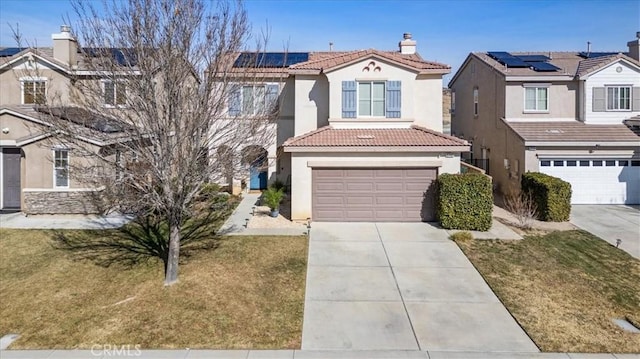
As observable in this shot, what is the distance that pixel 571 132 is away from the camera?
771 inches

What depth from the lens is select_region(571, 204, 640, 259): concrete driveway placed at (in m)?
13.9

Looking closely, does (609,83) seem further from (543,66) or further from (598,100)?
(543,66)

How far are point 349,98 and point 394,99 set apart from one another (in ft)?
6.41

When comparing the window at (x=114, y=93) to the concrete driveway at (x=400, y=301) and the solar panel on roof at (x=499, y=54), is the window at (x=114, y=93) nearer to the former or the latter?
the concrete driveway at (x=400, y=301)

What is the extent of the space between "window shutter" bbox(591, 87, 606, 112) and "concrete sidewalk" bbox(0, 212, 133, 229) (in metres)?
21.6

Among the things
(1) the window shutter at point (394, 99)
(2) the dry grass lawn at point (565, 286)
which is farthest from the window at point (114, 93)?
(1) the window shutter at point (394, 99)

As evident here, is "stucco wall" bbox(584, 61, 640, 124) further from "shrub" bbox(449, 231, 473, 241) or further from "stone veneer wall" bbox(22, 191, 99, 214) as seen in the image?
"stone veneer wall" bbox(22, 191, 99, 214)

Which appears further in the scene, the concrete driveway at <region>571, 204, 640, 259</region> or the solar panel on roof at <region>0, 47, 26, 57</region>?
the solar panel on roof at <region>0, 47, 26, 57</region>

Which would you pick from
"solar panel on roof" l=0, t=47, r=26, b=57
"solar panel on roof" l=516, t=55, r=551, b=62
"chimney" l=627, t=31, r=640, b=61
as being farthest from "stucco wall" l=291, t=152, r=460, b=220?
"solar panel on roof" l=0, t=47, r=26, b=57

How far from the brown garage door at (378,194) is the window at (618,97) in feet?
36.6

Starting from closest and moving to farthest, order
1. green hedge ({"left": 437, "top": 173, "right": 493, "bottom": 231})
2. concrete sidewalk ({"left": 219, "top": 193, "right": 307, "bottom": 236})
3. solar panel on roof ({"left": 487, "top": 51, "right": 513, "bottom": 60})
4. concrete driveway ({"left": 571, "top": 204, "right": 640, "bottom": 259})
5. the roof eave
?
concrete driveway ({"left": 571, "top": 204, "right": 640, "bottom": 259}) → concrete sidewalk ({"left": 219, "top": 193, "right": 307, "bottom": 236}) → green hedge ({"left": 437, "top": 173, "right": 493, "bottom": 231}) → the roof eave → solar panel on roof ({"left": 487, "top": 51, "right": 513, "bottom": 60})

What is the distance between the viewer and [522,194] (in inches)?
720

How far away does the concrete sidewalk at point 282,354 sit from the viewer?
23.3 feet

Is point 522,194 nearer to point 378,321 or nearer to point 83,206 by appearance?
point 378,321
